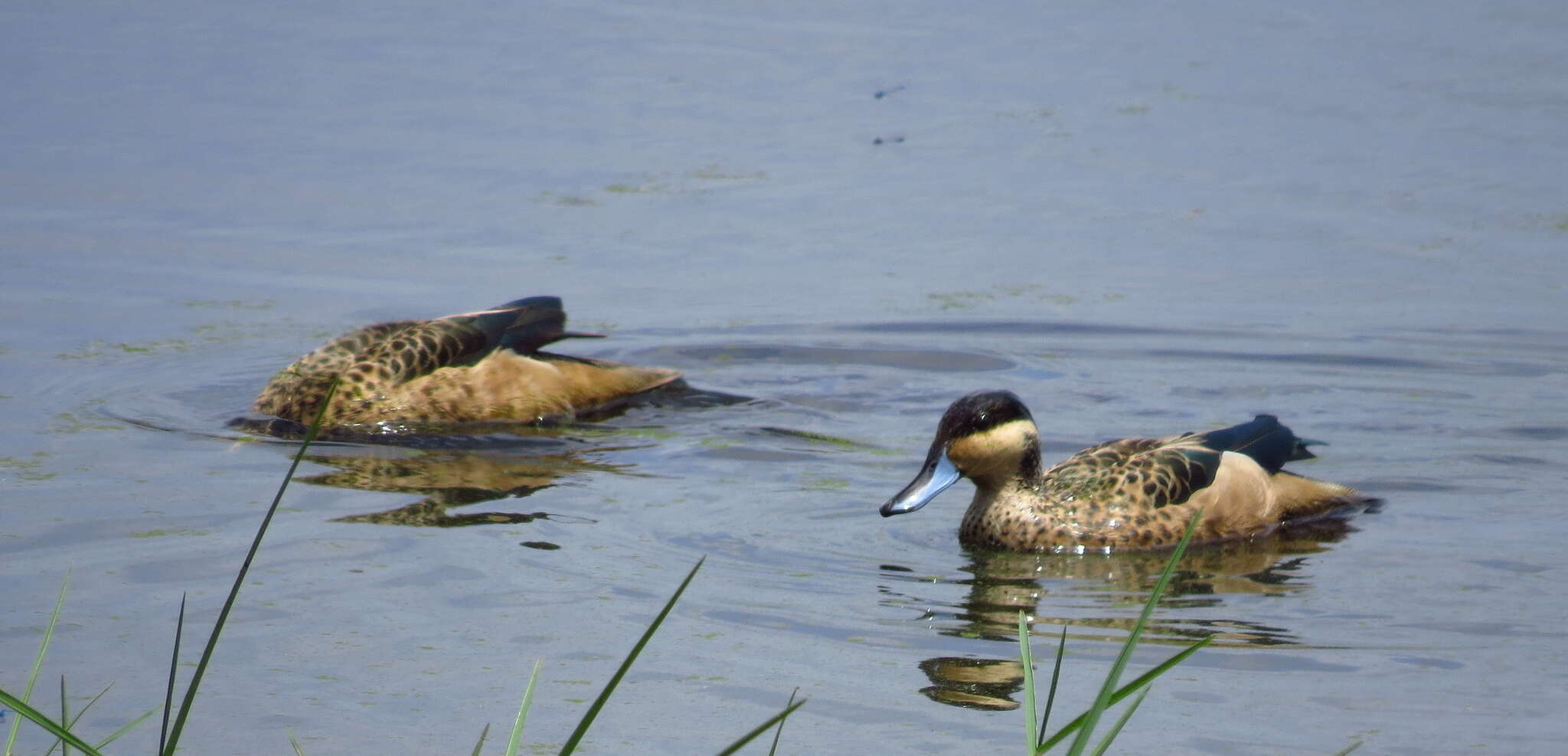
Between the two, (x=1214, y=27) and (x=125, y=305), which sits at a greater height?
(x=1214, y=27)

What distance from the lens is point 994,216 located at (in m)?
13.9

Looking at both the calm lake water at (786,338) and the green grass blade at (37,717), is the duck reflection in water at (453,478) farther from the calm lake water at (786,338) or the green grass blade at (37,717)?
the green grass blade at (37,717)

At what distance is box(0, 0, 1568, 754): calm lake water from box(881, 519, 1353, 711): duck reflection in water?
0.04m

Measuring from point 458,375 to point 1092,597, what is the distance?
4.37 meters

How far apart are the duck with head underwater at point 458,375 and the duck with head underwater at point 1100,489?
9.72 ft

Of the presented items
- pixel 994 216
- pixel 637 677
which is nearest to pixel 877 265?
pixel 994 216

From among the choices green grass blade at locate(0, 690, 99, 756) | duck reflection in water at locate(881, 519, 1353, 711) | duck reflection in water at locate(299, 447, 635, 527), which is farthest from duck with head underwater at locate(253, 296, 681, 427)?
green grass blade at locate(0, 690, 99, 756)

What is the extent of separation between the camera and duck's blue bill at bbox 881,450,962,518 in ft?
26.1

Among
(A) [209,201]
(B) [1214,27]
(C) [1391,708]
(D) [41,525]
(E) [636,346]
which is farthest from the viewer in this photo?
(B) [1214,27]

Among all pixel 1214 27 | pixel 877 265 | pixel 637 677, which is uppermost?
pixel 1214 27

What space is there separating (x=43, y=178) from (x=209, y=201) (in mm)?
1512

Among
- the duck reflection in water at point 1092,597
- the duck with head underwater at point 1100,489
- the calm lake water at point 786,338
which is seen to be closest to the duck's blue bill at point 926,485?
the duck with head underwater at point 1100,489

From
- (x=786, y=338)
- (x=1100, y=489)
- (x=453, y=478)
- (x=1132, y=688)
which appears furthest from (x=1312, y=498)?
(x=1132, y=688)

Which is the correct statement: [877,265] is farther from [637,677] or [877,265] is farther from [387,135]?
[637,677]
